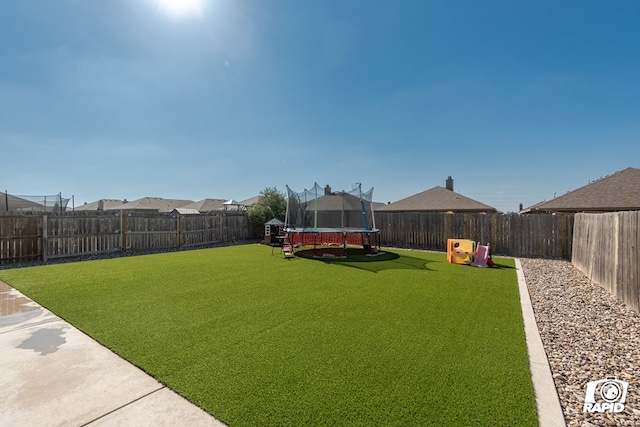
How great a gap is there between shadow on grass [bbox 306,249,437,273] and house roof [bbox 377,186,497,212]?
10.8 meters

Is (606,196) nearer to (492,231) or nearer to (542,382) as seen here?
(492,231)

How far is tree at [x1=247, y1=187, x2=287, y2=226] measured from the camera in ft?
52.2

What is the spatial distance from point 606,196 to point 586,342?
558 inches

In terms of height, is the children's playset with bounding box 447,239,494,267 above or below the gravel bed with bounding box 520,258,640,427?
above

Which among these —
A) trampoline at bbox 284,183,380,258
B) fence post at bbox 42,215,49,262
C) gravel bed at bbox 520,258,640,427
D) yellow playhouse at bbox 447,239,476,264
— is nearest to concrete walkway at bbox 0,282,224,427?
gravel bed at bbox 520,258,640,427

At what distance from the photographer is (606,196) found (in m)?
12.8

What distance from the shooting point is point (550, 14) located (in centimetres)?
749

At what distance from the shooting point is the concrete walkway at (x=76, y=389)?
1.86 m

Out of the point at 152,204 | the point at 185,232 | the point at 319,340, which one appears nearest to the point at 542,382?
the point at 319,340

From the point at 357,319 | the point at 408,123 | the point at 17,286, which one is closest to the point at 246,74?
the point at 408,123

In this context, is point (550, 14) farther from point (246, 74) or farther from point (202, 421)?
point (202, 421)

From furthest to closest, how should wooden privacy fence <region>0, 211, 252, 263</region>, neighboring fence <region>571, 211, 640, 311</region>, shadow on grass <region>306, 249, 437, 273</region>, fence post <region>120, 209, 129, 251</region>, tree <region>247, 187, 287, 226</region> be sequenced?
tree <region>247, 187, 287, 226</region> < fence post <region>120, 209, 129, 251</region> < wooden privacy fence <region>0, 211, 252, 263</region> < shadow on grass <region>306, 249, 437, 273</region> < neighboring fence <region>571, 211, 640, 311</region>

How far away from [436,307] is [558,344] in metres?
1.44

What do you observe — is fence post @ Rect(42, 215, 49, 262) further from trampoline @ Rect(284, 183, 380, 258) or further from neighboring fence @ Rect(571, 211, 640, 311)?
neighboring fence @ Rect(571, 211, 640, 311)
